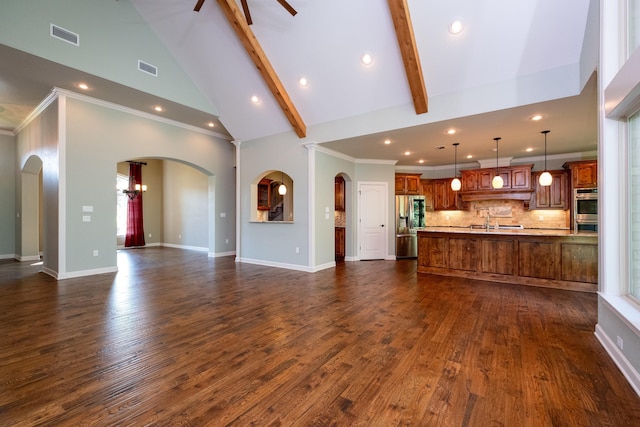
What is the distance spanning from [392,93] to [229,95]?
347 centimetres

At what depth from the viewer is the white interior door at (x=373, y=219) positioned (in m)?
7.68

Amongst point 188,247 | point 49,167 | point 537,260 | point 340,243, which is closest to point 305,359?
point 537,260

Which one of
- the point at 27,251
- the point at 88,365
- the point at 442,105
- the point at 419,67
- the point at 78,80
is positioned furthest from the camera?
the point at 27,251

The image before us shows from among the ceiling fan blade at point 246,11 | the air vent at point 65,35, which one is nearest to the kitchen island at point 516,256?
the ceiling fan blade at point 246,11

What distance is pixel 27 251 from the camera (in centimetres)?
729

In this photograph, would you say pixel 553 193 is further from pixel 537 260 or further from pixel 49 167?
pixel 49 167

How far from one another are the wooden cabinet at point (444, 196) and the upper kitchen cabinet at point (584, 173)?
2.55 metres

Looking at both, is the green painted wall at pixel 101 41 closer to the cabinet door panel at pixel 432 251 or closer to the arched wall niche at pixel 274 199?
the arched wall niche at pixel 274 199

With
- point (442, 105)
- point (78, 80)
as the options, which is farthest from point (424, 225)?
point (78, 80)

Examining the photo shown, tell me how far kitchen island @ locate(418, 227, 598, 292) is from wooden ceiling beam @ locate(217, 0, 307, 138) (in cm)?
365

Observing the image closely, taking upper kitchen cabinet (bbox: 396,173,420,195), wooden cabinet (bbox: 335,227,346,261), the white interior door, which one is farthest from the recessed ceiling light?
wooden cabinet (bbox: 335,227,346,261)

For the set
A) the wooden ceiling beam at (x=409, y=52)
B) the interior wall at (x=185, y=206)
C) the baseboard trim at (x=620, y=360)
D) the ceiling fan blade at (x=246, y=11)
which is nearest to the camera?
the baseboard trim at (x=620, y=360)

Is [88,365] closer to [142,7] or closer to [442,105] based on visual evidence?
[442,105]

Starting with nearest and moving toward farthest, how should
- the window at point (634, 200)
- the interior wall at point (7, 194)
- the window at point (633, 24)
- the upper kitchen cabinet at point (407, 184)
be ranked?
the window at point (633, 24) < the window at point (634, 200) < the interior wall at point (7, 194) < the upper kitchen cabinet at point (407, 184)
